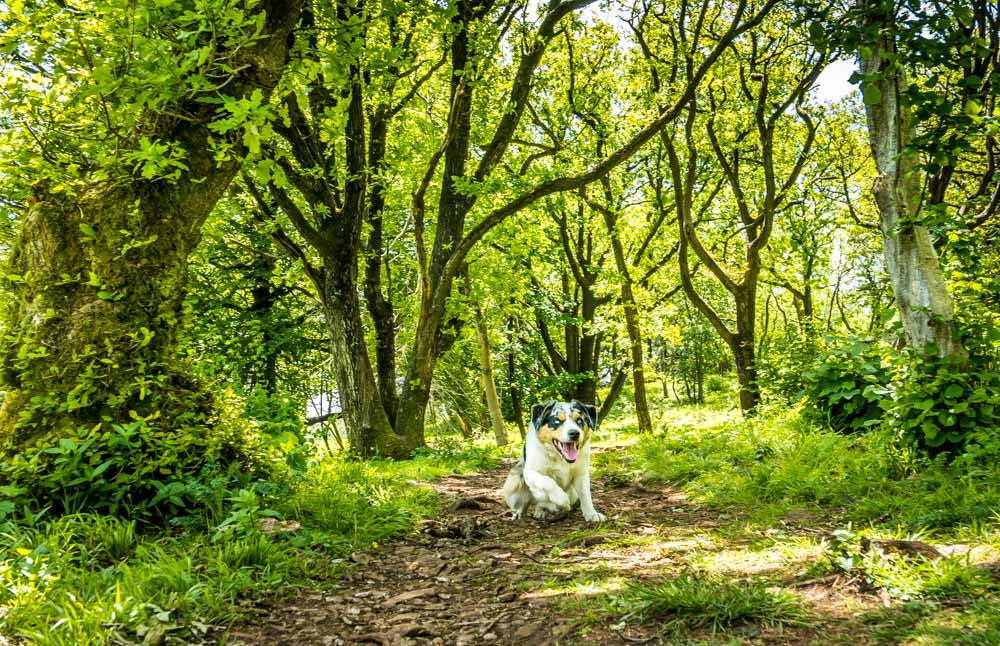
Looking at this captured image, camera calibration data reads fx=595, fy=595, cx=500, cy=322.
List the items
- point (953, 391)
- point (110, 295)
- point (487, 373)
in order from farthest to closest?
1. point (487, 373)
2. point (953, 391)
3. point (110, 295)

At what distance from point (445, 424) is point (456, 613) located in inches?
922

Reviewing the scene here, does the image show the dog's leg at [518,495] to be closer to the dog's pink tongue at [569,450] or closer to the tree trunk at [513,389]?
the dog's pink tongue at [569,450]

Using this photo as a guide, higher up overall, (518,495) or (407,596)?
(518,495)

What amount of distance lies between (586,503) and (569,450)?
0.60 m

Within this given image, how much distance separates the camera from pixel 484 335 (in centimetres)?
1603

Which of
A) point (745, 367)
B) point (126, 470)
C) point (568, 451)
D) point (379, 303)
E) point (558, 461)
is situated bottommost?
point (558, 461)

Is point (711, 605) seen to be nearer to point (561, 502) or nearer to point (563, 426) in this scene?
point (563, 426)

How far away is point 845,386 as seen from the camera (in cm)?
806

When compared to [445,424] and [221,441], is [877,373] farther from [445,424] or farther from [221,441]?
[445,424]

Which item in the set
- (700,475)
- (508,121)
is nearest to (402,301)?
(508,121)

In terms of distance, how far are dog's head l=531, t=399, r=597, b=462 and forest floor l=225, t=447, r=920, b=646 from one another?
29.2 inches

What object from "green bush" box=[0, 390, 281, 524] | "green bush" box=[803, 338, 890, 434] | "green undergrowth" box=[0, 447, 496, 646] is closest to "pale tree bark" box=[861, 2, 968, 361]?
"green bush" box=[803, 338, 890, 434]

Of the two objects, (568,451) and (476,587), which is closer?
(476,587)

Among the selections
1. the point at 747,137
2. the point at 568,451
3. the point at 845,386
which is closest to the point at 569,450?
the point at 568,451
